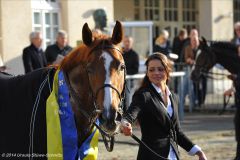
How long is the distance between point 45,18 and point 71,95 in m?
12.0

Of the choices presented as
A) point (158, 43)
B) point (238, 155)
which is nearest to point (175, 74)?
point (158, 43)

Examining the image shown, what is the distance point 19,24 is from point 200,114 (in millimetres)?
5169

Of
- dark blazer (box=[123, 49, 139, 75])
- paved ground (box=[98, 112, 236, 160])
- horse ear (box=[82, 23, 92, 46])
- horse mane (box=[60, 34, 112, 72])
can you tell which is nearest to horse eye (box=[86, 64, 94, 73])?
horse mane (box=[60, 34, 112, 72])

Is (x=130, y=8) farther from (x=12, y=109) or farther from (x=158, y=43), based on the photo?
(x=12, y=109)

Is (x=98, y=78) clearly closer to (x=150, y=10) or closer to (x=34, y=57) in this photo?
(x=34, y=57)

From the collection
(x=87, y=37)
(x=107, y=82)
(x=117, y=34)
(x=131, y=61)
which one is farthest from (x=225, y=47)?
(x=107, y=82)

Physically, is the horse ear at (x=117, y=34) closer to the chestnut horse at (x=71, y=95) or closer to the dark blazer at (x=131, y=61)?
the chestnut horse at (x=71, y=95)

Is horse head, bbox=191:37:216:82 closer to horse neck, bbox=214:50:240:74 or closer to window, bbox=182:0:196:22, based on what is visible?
horse neck, bbox=214:50:240:74

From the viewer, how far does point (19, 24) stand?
16469 millimetres

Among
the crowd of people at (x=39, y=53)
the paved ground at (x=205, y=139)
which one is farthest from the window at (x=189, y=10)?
the crowd of people at (x=39, y=53)

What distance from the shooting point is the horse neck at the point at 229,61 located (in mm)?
14820

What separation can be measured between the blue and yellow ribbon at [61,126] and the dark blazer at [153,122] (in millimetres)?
769

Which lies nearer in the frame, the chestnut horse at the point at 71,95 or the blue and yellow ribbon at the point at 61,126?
the chestnut horse at the point at 71,95

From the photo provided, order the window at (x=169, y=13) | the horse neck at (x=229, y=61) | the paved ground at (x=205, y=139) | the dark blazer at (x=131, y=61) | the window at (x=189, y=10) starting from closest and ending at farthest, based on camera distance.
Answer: the paved ground at (x=205, y=139) < the horse neck at (x=229, y=61) < the dark blazer at (x=131, y=61) < the window at (x=169, y=13) < the window at (x=189, y=10)
